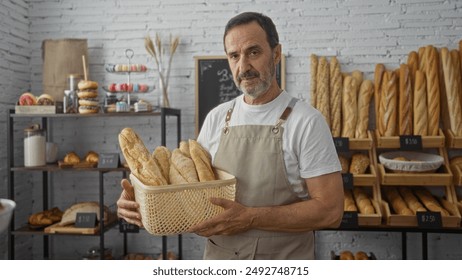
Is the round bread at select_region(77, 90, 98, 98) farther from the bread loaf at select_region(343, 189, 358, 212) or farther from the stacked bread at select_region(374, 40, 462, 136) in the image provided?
the stacked bread at select_region(374, 40, 462, 136)

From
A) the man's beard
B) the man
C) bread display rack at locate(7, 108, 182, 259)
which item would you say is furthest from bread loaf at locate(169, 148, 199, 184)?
bread display rack at locate(7, 108, 182, 259)

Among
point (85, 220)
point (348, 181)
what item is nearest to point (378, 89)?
point (348, 181)

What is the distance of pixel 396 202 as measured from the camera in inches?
75.3

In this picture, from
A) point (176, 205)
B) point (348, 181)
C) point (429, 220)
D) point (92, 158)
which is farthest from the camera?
point (92, 158)

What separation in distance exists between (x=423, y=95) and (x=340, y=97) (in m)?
0.36

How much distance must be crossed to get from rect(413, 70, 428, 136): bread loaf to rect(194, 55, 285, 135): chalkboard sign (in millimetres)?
849

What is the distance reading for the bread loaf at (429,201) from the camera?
1.81m

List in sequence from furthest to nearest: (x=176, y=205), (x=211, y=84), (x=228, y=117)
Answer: (x=211, y=84) < (x=228, y=117) < (x=176, y=205)

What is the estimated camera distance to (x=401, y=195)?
200cm

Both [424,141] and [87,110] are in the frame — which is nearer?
[424,141]

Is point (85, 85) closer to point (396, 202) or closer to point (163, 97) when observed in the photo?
point (163, 97)

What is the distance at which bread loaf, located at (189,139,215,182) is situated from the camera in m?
0.90

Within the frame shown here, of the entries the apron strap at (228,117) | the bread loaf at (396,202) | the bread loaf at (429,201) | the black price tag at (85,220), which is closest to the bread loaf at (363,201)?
the bread loaf at (396,202)
